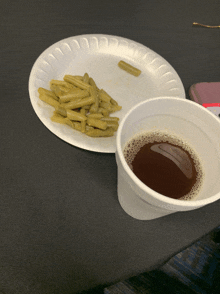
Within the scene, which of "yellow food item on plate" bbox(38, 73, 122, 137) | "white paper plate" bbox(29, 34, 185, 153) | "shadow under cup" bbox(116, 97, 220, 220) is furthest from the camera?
"white paper plate" bbox(29, 34, 185, 153)

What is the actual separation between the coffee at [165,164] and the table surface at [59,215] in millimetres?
144

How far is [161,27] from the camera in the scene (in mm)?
936

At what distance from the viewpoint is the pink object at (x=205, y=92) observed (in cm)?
69

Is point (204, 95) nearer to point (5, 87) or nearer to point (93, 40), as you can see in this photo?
point (93, 40)

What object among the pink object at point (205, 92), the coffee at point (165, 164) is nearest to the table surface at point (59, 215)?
the pink object at point (205, 92)

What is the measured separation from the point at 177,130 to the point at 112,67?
490 mm

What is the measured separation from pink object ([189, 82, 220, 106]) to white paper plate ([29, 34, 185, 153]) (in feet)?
0.17

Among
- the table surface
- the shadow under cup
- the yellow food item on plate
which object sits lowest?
the table surface

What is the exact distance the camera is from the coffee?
15.9 inches

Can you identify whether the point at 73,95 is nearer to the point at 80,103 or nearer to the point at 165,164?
the point at 80,103

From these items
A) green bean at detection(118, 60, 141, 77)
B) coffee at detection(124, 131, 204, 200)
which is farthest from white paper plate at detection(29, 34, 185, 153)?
coffee at detection(124, 131, 204, 200)

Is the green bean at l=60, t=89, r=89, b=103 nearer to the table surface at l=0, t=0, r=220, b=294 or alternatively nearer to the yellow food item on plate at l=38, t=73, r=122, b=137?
the yellow food item on plate at l=38, t=73, r=122, b=137

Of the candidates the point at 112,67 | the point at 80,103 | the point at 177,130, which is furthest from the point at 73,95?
the point at 177,130

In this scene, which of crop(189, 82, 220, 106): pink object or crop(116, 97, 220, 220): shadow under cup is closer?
crop(116, 97, 220, 220): shadow under cup
